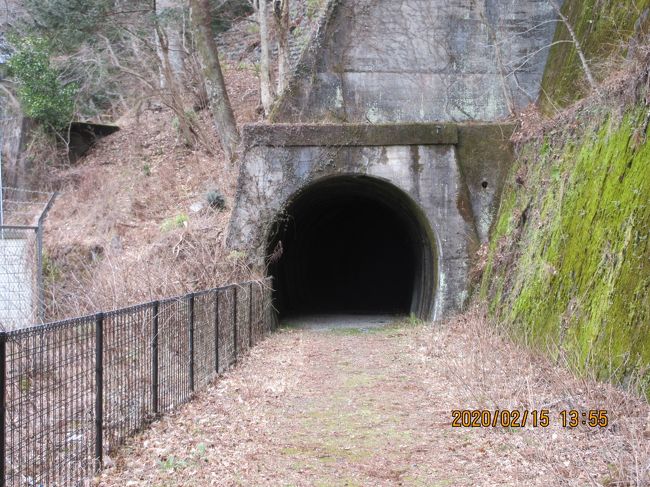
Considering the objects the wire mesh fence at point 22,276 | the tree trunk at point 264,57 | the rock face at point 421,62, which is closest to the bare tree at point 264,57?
the tree trunk at point 264,57

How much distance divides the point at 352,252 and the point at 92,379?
1007 inches

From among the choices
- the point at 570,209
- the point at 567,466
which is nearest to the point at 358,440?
the point at 567,466

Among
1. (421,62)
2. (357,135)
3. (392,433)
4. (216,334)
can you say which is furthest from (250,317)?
(421,62)

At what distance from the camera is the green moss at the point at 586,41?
11.0m

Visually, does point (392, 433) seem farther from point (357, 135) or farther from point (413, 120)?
point (413, 120)

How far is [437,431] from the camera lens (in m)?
6.66

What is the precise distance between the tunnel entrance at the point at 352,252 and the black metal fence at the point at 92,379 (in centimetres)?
715

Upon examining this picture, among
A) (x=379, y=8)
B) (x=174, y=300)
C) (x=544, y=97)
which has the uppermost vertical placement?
(x=379, y=8)

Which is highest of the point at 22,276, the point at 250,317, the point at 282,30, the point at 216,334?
the point at 282,30

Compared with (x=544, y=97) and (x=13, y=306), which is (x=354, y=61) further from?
(x=13, y=306)

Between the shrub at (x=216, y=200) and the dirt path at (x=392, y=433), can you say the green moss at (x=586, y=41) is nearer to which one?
the dirt path at (x=392, y=433)

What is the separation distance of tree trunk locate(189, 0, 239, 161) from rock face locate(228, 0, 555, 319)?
4.65 metres

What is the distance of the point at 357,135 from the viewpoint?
589 inches

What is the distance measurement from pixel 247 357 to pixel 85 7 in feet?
42.3
